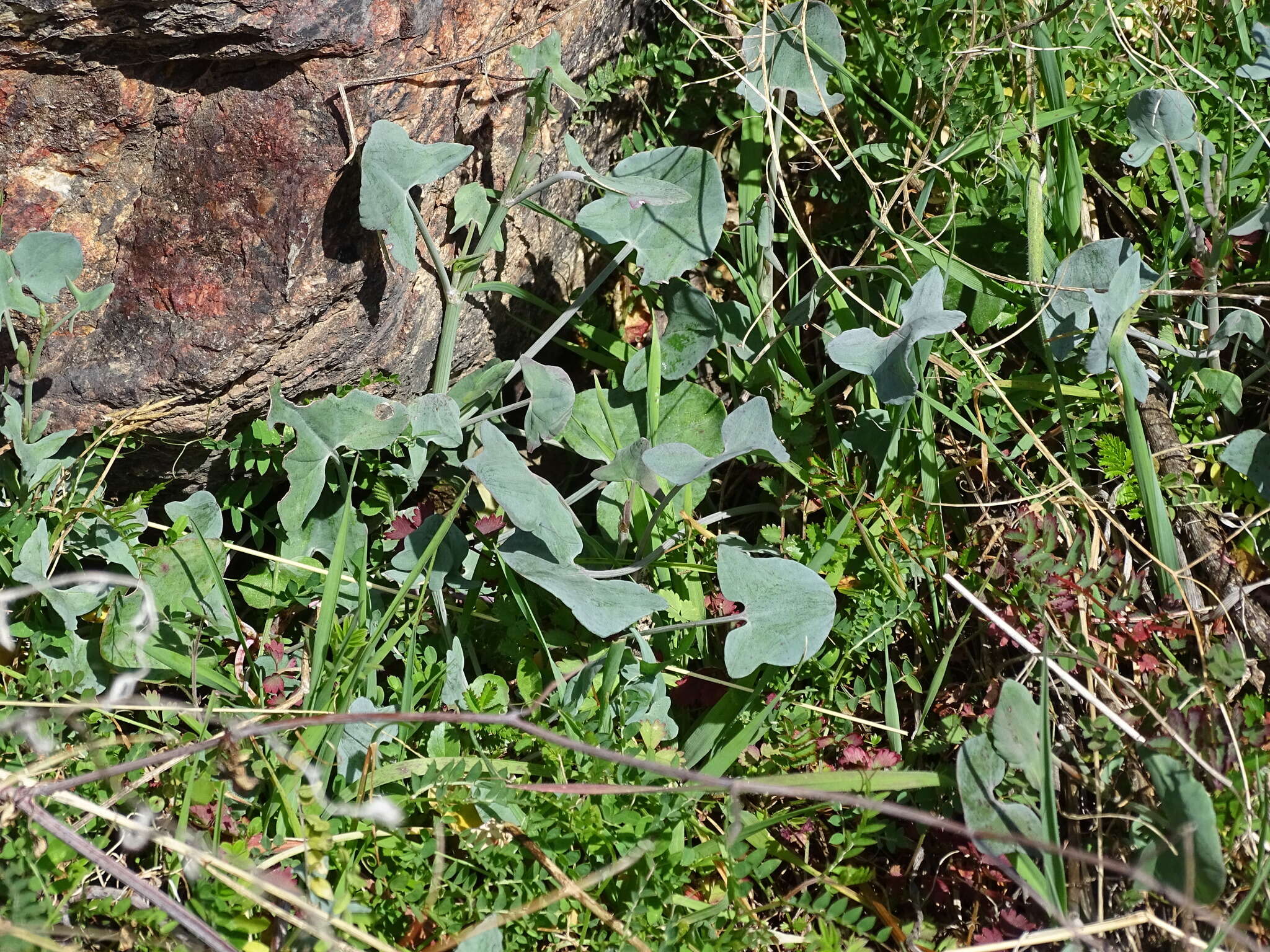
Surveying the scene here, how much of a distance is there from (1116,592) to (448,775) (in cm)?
99

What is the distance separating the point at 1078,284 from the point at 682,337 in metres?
0.63

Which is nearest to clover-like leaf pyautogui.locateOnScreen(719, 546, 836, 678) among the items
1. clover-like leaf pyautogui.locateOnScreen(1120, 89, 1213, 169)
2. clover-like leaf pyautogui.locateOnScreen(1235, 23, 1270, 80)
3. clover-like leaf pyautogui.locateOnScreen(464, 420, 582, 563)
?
clover-like leaf pyautogui.locateOnScreen(464, 420, 582, 563)

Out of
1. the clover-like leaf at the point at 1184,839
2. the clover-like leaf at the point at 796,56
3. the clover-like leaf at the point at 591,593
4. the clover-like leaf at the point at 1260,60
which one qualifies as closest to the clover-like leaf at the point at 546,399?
the clover-like leaf at the point at 591,593

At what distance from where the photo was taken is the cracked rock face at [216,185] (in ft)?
4.63

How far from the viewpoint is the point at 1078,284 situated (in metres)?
1.62

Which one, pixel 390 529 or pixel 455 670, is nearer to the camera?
pixel 455 670

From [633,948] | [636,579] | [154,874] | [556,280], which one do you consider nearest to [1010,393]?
[636,579]

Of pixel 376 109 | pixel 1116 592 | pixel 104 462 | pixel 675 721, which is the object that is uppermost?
pixel 376 109

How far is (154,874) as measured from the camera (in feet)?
4.09

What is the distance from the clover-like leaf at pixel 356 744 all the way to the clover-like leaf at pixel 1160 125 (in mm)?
1446

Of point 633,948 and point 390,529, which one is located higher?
point 390,529

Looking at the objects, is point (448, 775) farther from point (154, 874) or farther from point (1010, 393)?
point (1010, 393)

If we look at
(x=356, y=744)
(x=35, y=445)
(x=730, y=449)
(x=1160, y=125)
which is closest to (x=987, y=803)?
(x=730, y=449)

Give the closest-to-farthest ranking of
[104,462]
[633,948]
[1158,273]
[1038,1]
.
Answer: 1. [633,948]
2. [104,462]
3. [1158,273]
4. [1038,1]
